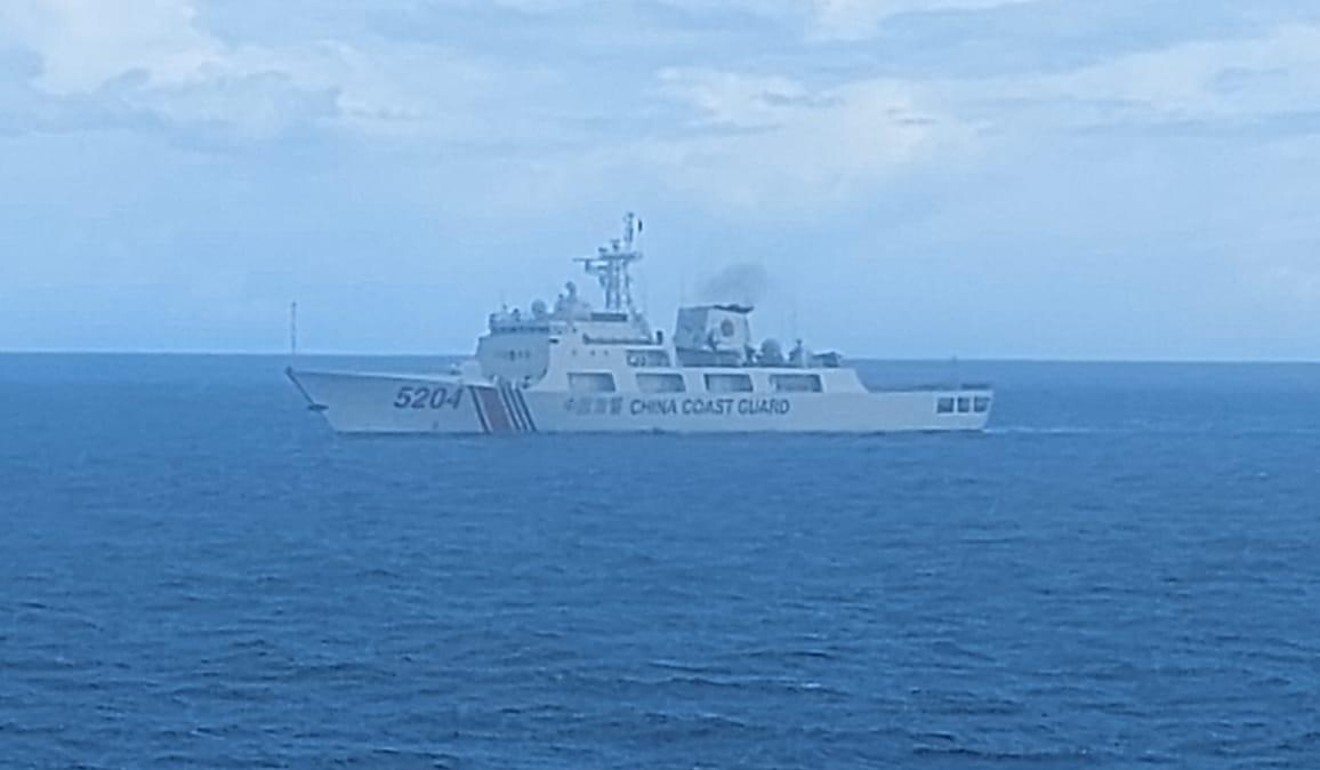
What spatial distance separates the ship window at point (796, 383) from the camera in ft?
230

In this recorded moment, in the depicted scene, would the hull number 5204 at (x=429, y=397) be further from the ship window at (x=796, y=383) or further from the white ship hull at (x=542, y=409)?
the ship window at (x=796, y=383)

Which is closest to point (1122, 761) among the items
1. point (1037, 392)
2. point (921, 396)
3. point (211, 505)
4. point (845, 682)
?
point (845, 682)

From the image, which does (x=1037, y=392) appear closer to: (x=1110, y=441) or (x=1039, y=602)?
(x=1110, y=441)

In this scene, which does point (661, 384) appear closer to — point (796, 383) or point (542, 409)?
point (542, 409)

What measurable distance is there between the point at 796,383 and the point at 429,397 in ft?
44.8

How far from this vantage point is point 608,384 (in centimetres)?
6612

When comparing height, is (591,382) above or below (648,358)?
below

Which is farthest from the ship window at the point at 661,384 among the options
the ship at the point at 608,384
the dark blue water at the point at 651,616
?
the dark blue water at the point at 651,616

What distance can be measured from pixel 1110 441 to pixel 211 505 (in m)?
42.4

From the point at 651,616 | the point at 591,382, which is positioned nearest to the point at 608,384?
the point at 591,382

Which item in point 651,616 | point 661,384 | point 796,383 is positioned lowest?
point 651,616

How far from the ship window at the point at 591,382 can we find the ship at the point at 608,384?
0.11 feet

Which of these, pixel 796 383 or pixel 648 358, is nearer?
pixel 648 358

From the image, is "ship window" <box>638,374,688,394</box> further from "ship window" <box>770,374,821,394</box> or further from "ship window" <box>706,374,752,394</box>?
"ship window" <box>770,374,821,394</box>
